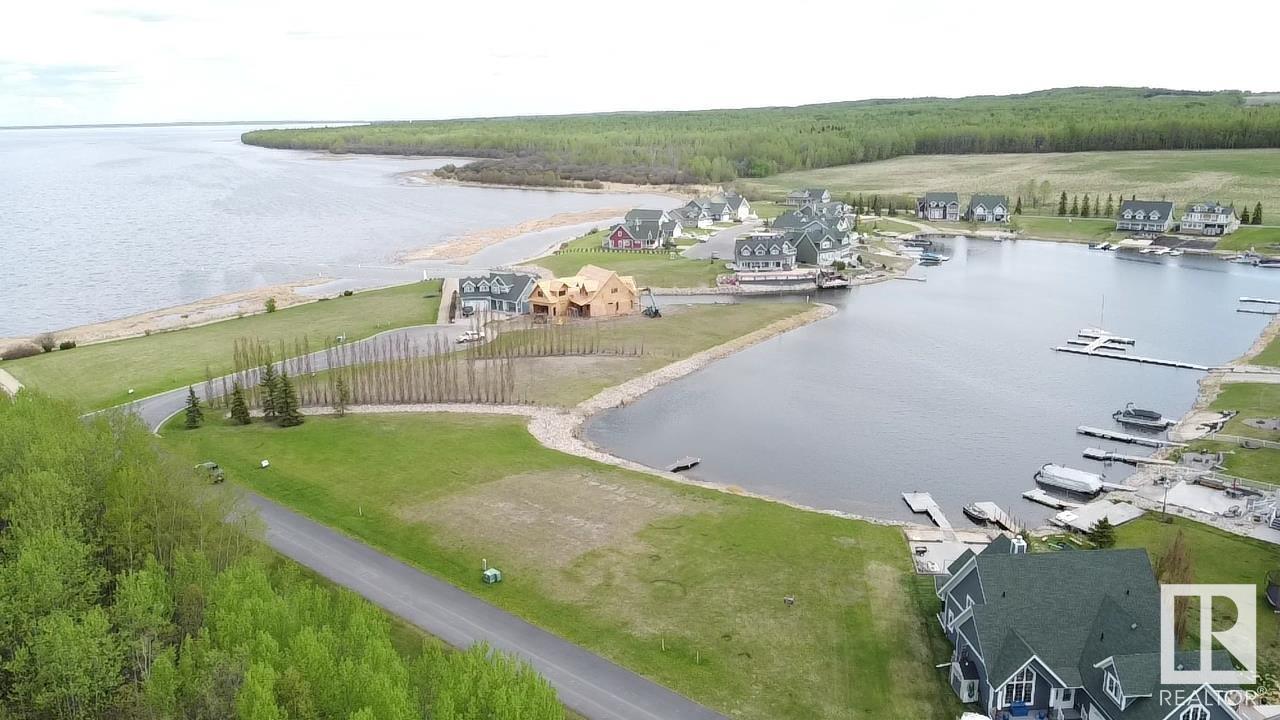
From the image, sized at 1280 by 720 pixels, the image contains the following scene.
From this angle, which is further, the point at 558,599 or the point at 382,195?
the point at 382,195

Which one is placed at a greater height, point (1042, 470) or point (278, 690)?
point (278, 690)

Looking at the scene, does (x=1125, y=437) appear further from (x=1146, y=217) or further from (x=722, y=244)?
(x=1146, y=217)

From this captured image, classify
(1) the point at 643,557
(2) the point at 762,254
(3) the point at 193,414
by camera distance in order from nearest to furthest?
(1) the point at 643,557 < (3) the point at 193,414 < (2) the point at 762,254

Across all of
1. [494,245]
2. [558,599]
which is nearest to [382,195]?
[494,245]

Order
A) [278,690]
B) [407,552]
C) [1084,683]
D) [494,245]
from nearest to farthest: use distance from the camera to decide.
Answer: [278,690] → [1084,683] → [407,552] → [494,245]

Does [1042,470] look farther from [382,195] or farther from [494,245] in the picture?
[382,195]

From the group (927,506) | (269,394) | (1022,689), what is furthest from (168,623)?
(927,506)

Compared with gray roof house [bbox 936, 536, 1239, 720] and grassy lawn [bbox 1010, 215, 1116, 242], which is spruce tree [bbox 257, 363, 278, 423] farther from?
grassy lawn [bbox 1010, 215, 1116, 242]

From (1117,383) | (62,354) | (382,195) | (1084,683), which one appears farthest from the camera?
(382,195)
